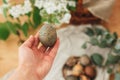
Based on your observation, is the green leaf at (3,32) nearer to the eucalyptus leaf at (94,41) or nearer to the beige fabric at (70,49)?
the beige fabric at (70,49)

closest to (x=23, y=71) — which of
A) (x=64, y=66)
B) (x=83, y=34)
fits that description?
(x=64, y=66)

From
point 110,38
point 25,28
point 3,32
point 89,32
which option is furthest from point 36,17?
point 110,38

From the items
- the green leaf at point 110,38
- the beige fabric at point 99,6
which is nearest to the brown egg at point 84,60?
the green leaf at point 110,38

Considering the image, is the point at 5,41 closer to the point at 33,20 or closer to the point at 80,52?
the point at 33,20

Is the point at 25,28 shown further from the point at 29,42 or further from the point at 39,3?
the point at 29,42

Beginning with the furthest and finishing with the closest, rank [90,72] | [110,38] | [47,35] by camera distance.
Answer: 1. [110,38]
2. [90,72]
3. [47,35]

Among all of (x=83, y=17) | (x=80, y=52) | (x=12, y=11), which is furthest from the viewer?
(x=83, y=17)

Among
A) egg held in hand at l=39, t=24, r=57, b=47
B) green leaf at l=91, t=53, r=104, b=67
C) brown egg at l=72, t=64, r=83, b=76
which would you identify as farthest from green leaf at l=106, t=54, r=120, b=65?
egg held in hand at l=39, t=24, r=57, b=47
